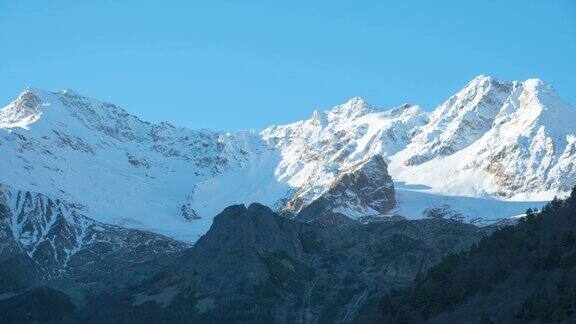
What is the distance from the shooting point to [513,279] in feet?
542

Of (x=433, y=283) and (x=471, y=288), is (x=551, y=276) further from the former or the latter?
(x=433, y=283)

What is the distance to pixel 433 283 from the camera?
184750 millimetres

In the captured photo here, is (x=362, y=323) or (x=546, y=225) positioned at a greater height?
(x=546, y=225)

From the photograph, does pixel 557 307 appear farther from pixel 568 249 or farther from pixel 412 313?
pixel 412 313

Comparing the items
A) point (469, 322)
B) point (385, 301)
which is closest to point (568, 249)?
point (469, 322)

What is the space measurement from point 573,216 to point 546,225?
6.79 m

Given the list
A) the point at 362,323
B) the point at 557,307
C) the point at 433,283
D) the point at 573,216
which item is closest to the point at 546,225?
the point at 573,216

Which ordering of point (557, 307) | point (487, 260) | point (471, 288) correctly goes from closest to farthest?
point (557, 307)
point (471, 288)
point (487, 260)

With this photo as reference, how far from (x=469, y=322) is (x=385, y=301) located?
1353 inches

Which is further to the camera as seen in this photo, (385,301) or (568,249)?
(385,301)

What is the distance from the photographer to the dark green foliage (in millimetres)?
143750

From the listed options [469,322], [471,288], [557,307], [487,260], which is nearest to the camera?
[557,307]

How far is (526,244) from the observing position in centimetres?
17888

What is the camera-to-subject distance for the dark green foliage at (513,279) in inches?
5659
